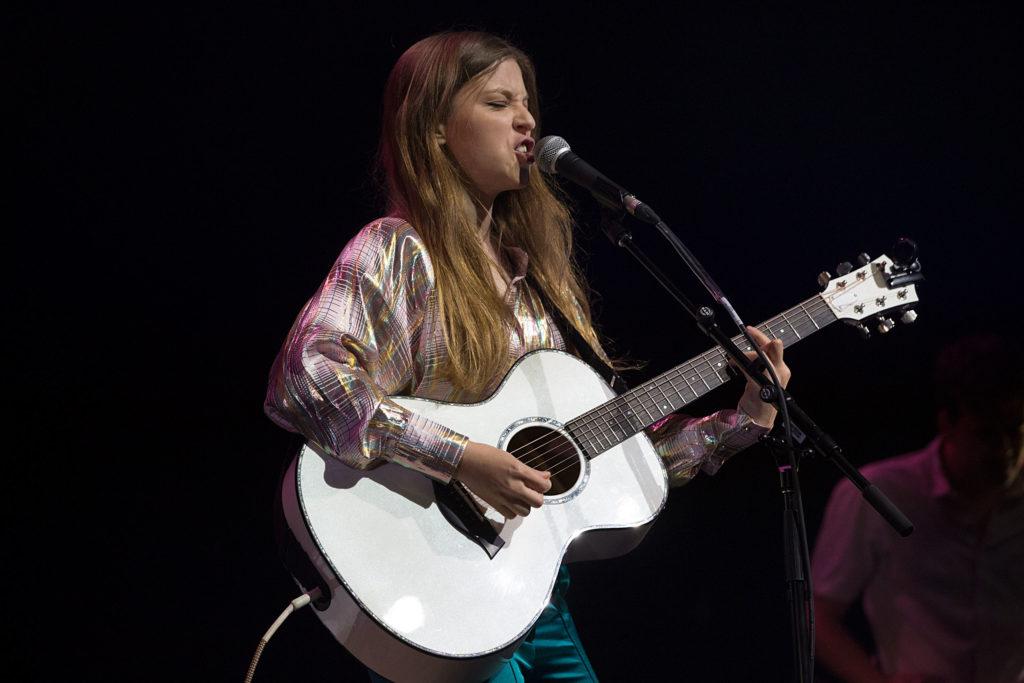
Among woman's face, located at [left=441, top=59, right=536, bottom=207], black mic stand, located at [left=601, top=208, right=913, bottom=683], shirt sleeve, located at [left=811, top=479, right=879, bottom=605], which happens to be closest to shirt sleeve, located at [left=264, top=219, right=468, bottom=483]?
woman's face, located at [left=441, top=59, right=536, bottom=207]

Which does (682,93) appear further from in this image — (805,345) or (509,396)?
(509,396)

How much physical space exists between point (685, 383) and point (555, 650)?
740 millimetres

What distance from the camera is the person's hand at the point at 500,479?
6.45 feet

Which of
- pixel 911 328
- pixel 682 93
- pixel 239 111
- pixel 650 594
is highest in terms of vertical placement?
pixel 239 111

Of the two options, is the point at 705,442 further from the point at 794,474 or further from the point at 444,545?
the point at 444,545

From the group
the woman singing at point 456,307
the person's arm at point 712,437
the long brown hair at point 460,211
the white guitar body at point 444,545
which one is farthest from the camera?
the person's arm at point 712,437

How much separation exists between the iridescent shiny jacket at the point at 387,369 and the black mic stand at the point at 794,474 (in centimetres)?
55

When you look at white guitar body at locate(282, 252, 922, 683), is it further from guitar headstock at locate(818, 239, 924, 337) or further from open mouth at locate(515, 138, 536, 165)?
open mouth at locate(515, 138, 536, 165)

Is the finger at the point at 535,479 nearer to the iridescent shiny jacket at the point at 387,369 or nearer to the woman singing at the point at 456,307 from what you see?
the woman singing at the point at 456,307

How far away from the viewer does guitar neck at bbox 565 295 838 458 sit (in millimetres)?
2295

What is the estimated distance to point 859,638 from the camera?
201 cm

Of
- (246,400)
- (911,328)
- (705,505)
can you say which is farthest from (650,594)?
(246,400)

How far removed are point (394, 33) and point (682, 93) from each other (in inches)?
44.1

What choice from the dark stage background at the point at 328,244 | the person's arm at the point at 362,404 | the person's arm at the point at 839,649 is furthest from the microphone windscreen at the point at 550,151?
the person's arm at the point at 839,649
